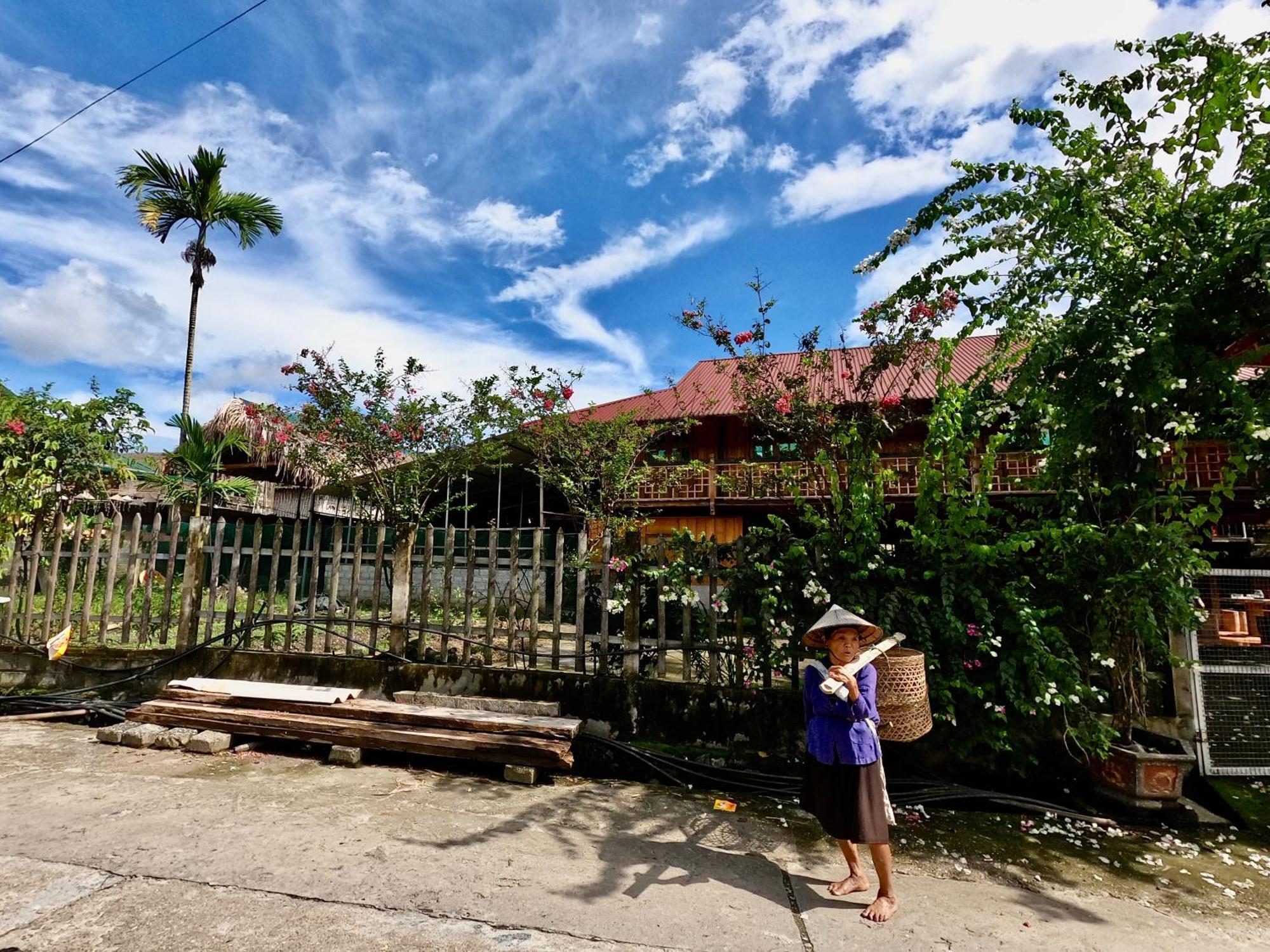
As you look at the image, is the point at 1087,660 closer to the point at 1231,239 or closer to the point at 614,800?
the point at 1231,239

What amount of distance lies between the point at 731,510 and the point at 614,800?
11.8 metres

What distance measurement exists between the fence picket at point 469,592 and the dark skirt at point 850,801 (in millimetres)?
3290

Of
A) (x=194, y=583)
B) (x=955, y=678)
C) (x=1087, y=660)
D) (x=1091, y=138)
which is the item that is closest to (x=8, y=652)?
(x=194, y=583)

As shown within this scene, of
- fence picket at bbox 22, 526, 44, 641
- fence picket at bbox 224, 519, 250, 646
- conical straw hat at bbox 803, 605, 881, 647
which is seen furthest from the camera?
fence picket at bbox 22, 526, 44, 641

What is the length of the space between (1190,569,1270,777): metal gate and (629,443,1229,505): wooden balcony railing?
1293 millimetres

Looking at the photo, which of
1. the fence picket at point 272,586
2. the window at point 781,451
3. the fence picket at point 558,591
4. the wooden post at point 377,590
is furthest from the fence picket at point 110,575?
the window at point 781,451

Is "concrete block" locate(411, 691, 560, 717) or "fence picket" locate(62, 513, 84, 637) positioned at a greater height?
"fence picket" locate(62, 513, 84, 637)

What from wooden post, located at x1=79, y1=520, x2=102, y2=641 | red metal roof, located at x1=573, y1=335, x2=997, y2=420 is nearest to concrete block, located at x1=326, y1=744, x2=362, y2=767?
wooden post, located at x1=79, y1=520, x2=102, y2=641

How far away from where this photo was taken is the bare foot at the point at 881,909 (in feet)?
9.30

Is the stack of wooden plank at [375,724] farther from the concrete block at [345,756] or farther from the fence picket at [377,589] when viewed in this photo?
the fence picket at [377,589]

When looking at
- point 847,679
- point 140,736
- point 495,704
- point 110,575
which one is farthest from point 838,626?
point 110,575

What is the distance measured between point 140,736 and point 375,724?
1.95m

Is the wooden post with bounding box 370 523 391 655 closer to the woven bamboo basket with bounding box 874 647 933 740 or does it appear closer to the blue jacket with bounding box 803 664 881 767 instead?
the blue jacket with bounding box 803 664 881 767

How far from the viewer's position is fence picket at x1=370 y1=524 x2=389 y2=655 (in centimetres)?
573
